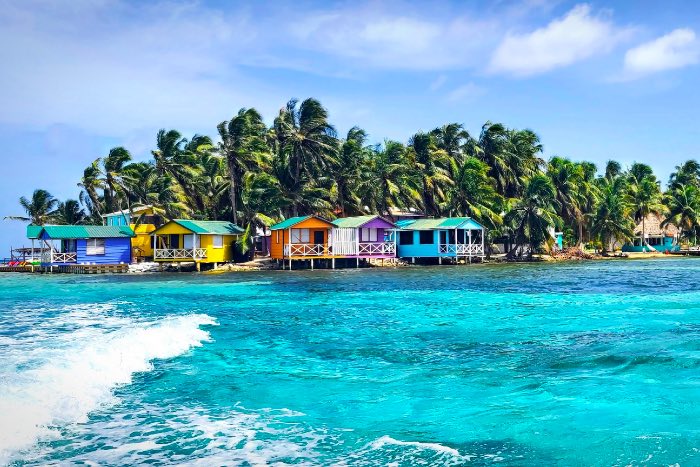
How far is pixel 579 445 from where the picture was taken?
274 inches

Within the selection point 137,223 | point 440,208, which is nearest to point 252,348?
point 137,223

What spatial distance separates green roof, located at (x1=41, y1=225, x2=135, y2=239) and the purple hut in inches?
617

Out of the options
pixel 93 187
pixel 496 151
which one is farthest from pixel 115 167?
pixel 496 151

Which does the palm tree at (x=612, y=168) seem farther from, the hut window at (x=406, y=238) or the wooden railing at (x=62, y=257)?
the wooden railing at (x=62, y=257)

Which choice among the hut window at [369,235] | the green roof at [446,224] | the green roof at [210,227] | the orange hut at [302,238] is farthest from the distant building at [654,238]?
the green roof at [210,227]

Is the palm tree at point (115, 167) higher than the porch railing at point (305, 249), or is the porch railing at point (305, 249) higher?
the palm tree at point (115, 167)

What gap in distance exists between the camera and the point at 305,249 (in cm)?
4716

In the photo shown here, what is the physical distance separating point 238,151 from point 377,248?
13.4m

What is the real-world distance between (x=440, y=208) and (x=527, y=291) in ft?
107

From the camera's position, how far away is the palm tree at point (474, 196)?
55.1 metres

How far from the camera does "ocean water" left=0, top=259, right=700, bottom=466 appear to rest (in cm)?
688

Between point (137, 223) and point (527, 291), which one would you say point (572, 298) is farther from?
point (137, 223)

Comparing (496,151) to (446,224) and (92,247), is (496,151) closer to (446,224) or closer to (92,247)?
(446,224)

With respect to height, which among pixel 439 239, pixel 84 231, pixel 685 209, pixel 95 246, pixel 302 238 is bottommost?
pixel 95 246
